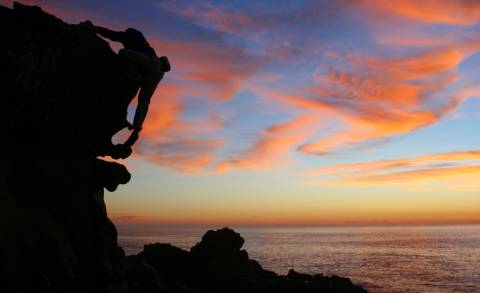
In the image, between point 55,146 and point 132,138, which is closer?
Result: point 55,146

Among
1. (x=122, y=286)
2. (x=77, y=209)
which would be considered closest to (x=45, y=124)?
(x=77, y=209)

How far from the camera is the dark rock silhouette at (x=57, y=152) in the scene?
33.8 feet

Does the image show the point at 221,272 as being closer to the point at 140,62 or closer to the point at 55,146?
the point at 55,146

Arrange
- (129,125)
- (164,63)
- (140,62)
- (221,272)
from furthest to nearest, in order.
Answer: (221,272), (164,63), (129,125), (140,62)

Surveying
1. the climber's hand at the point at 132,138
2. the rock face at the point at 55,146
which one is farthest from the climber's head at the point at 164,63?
the climber's hand at the point at 132,138

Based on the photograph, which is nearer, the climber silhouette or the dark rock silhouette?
the dark rock silhouette

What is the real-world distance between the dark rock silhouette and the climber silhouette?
0.94 ft

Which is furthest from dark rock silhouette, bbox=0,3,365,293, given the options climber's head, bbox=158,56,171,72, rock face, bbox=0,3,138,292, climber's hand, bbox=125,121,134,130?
climber's head, bbox=158,56,171,72

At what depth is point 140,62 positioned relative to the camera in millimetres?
12820

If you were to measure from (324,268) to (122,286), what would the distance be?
7283cm

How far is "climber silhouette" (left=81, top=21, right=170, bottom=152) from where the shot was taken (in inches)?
500

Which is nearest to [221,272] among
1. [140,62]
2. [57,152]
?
[57,152]

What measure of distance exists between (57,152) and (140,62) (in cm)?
346

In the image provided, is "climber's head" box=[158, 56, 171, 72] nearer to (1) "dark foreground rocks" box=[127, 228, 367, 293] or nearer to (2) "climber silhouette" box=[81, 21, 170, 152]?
(2) "climber silhouette" box=[81, 21, 170, 152]
